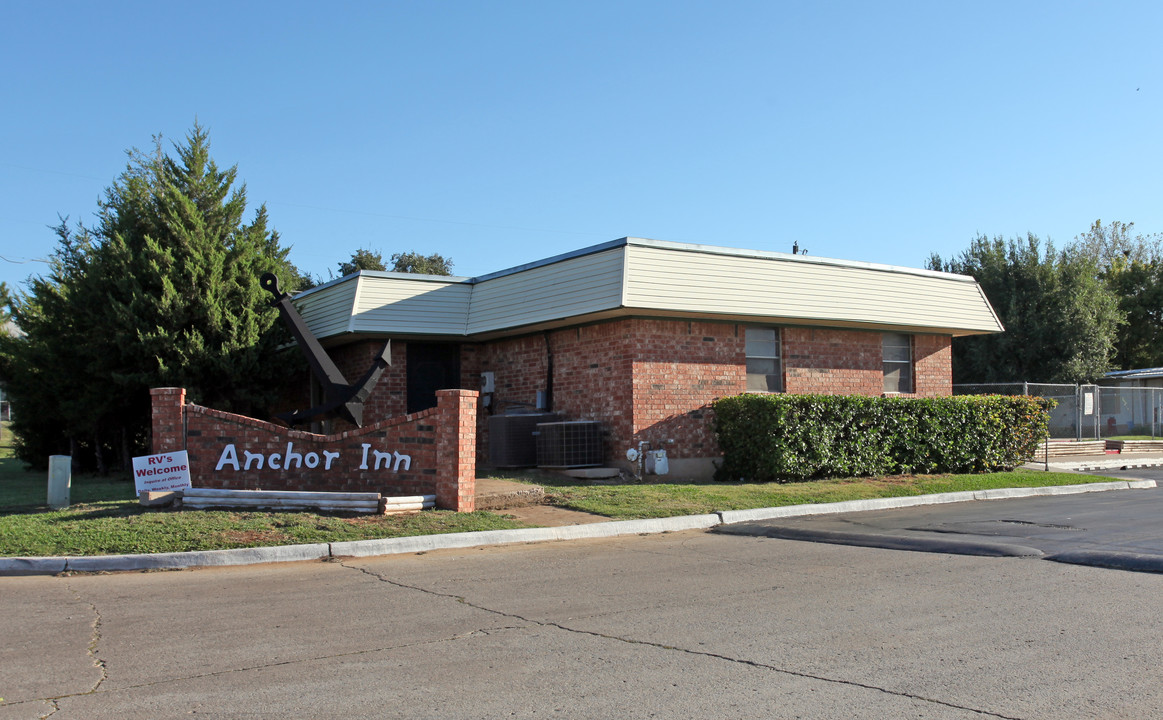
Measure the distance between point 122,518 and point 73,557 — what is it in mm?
1747

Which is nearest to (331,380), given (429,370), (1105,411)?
(429,370)

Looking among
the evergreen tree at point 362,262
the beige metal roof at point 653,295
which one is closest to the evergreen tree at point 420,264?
the evergreen tree at point 362,262

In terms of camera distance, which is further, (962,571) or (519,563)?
(519,563)

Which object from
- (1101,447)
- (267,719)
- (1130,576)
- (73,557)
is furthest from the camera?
(1101,447)

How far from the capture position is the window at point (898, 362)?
63.7 feet

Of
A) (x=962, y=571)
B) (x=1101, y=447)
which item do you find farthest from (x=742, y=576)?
(x=1101, y=447)

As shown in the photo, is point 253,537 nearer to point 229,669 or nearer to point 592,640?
point 229,669

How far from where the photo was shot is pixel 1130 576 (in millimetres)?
8297

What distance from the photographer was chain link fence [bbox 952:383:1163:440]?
27.7m

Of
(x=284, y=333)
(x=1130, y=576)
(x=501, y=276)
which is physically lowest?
(x=1130, y=576)

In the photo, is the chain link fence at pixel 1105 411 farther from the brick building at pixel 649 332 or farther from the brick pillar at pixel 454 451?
the brick pillar at pixel 454 451

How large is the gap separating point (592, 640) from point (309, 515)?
20.1ft

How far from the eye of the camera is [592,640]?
6070 millimetres

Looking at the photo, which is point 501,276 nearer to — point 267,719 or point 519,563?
point 519,563
